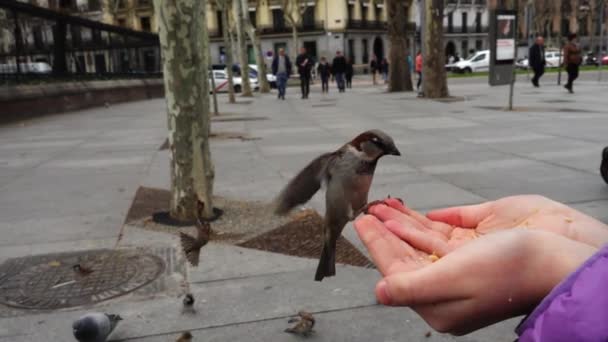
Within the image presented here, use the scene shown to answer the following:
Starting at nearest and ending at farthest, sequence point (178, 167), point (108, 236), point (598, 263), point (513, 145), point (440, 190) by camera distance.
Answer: point (598, 263)
point (108, 236)
point (178, 167)
point (440, 190)
point (513, 145)

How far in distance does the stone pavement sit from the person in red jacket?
4.21 feet

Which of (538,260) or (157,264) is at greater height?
(538,260)

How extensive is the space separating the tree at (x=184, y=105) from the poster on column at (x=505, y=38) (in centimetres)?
1187

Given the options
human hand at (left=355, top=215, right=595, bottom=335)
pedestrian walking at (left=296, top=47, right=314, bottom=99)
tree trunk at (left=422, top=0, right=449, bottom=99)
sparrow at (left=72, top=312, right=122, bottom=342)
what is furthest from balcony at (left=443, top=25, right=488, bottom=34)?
human hand at (left=355, top=215, right=595, bottom=335)

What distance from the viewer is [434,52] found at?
20312 mm

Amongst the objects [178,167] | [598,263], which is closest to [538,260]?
[598,263]

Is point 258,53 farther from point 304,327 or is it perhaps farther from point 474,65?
point 304,327

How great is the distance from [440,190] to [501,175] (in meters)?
1.21

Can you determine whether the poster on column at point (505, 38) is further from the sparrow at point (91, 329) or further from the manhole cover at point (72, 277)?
the sparrow at point (91, 329)

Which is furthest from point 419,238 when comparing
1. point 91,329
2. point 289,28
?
point 289,28

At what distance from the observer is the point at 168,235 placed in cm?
537

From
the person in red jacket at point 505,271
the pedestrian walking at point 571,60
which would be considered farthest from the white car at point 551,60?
the person in red jacket at point 505,271

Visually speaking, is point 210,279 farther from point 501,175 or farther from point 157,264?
point 501,175

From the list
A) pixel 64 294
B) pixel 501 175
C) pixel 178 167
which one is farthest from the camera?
pixel 501 175
